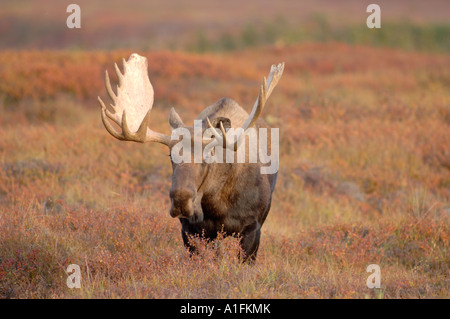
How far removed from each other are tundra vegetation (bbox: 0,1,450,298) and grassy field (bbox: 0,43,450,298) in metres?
0.03

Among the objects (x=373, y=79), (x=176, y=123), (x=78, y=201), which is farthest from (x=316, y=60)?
(x=176, y=123)

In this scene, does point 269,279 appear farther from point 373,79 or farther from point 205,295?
point 373,79

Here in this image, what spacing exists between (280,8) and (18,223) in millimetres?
61108

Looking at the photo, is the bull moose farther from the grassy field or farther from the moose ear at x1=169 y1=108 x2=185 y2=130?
the grassy field

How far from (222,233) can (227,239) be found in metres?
0.18

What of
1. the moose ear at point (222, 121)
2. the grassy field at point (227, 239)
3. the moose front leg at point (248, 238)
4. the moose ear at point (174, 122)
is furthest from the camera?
the moose front leg at point (248, 238)

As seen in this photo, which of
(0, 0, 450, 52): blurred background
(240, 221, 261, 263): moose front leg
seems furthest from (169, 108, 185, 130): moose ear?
(0, 0, 450, 52): blurred background

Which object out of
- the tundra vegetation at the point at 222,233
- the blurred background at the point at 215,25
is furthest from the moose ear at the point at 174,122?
the blurred background at the point at 215,25

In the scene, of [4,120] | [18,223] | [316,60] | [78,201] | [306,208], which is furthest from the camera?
[316,60]

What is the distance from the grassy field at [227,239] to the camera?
5.22 meters

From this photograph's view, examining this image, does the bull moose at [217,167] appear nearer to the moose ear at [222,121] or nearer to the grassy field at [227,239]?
the moose ear at [222,121]

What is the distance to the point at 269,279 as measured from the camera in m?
4.99

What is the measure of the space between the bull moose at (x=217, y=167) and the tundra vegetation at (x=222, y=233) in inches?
8.7
